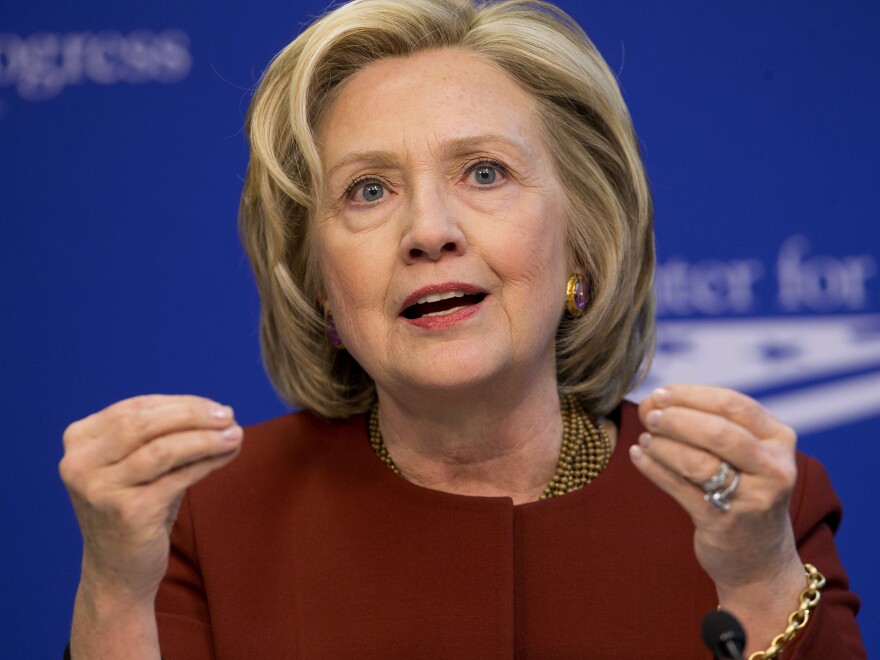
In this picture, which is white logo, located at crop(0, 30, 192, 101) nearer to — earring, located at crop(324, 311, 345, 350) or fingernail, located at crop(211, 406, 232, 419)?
earring, located at crop(324, 311, 345, 350)

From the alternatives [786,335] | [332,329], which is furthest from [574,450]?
[786,335]

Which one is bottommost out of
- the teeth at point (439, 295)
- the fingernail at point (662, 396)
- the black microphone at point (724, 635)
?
the black microphone at point (724, 635)

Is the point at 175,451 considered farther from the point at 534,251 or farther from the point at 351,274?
the point at 534,251

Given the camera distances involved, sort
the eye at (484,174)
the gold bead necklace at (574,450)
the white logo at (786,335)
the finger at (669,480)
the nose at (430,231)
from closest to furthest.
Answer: the finger at (669,480)
the nose at (430,231)
the eye at (484,174)
the gold bead necklace at (574,450)
the white logo at (786,335)

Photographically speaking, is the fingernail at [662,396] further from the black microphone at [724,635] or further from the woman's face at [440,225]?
the woman's face at [440,225]

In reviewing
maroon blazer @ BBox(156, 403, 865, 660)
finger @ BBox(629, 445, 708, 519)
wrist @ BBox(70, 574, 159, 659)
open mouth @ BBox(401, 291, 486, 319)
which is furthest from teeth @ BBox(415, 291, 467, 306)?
wrist @ BBox(70, 574, 159, 659)

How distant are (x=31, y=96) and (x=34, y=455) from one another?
706mm

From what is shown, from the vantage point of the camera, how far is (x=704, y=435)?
1.16 metres

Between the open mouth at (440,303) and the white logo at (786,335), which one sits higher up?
the white logo at (786,335)

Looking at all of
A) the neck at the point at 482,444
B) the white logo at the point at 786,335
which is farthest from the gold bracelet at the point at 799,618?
the white logo at the point at 786,335

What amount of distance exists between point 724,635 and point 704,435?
0.19 metres

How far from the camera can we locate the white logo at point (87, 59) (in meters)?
2.30

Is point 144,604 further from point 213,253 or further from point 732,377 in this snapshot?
point 732,377

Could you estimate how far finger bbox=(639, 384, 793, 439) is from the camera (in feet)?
3.84
